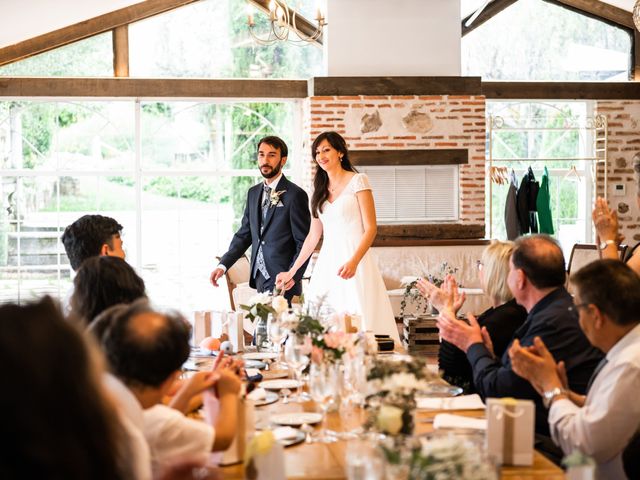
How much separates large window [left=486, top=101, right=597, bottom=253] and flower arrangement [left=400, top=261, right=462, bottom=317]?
56.3 inches

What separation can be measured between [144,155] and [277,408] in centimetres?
701

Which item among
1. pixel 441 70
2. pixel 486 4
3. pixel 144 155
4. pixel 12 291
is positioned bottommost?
pixel 12 291

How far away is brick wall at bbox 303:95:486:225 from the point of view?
9211mm

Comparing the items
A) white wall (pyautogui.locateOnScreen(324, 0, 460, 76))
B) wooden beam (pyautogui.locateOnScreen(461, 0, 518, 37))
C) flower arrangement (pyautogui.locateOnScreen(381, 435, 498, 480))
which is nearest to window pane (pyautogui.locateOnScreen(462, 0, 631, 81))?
wooden beam (pyautogui.locateOnScreen(461, 0, 518, 37))

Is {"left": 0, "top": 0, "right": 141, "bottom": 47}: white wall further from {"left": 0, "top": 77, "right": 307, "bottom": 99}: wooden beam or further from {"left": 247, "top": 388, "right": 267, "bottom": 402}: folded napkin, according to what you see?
{"left": 247, "top": 388, "right": 267, "bottom": 402}: folded napkin

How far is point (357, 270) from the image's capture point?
18.6ft

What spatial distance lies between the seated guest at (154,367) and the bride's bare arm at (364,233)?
3.10m

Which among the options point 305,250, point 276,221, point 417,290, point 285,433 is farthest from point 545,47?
point 285,433

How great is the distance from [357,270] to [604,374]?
3.23 meters

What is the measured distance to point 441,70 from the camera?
9477mm

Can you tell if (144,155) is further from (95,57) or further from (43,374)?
(43,374)

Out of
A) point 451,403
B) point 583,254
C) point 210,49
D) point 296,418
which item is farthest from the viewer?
point 210,49

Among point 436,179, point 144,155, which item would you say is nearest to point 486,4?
point 436,179

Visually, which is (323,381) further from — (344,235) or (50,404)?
(344,235)
